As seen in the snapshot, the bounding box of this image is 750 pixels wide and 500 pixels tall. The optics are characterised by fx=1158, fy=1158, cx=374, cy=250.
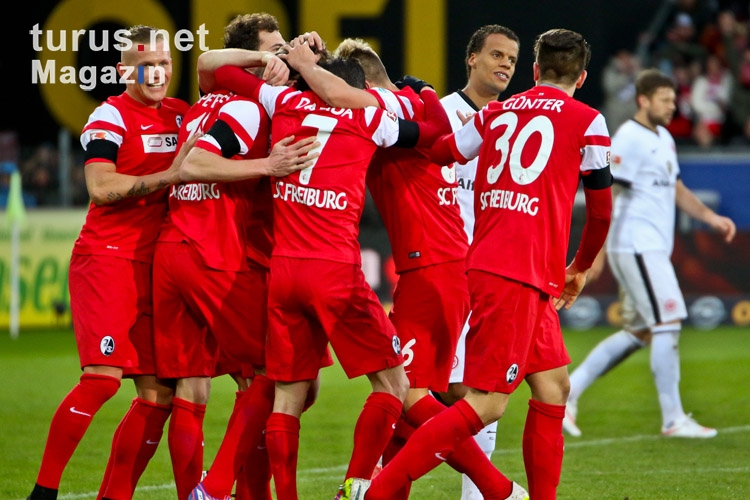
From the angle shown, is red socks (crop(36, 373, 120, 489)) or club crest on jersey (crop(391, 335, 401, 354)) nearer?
club crest on jersey (crop(391, 335, 401, 354))

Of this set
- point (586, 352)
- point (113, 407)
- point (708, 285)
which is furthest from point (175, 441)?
point (708, 285)

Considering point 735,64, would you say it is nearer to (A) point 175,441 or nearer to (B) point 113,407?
(B) point 113,407

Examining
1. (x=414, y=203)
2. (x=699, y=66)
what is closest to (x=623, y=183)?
(x=414, y=203)

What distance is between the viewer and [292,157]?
523 centimetres

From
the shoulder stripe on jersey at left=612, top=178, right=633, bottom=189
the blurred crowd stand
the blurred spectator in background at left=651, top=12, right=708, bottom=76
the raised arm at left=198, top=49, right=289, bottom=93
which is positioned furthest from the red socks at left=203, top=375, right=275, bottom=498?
the blurred spectator in background at left=651, top=12, right=708, bottom=76

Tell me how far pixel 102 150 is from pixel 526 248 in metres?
2.15

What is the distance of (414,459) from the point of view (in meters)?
4.98

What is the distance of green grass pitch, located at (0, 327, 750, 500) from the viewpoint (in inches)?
263

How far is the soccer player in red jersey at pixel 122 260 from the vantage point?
5664 mm

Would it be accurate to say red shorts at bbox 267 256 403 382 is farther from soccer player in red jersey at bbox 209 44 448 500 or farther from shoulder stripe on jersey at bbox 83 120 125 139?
shoulder stripe on jersey at bbox 83 120 125 139

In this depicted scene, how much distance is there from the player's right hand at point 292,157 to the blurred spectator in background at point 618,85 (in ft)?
42.4

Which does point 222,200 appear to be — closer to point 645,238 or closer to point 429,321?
point 429,321

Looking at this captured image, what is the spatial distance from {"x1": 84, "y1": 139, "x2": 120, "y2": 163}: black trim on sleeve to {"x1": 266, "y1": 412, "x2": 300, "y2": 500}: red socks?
1567 mm

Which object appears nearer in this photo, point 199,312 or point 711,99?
point 199,312
